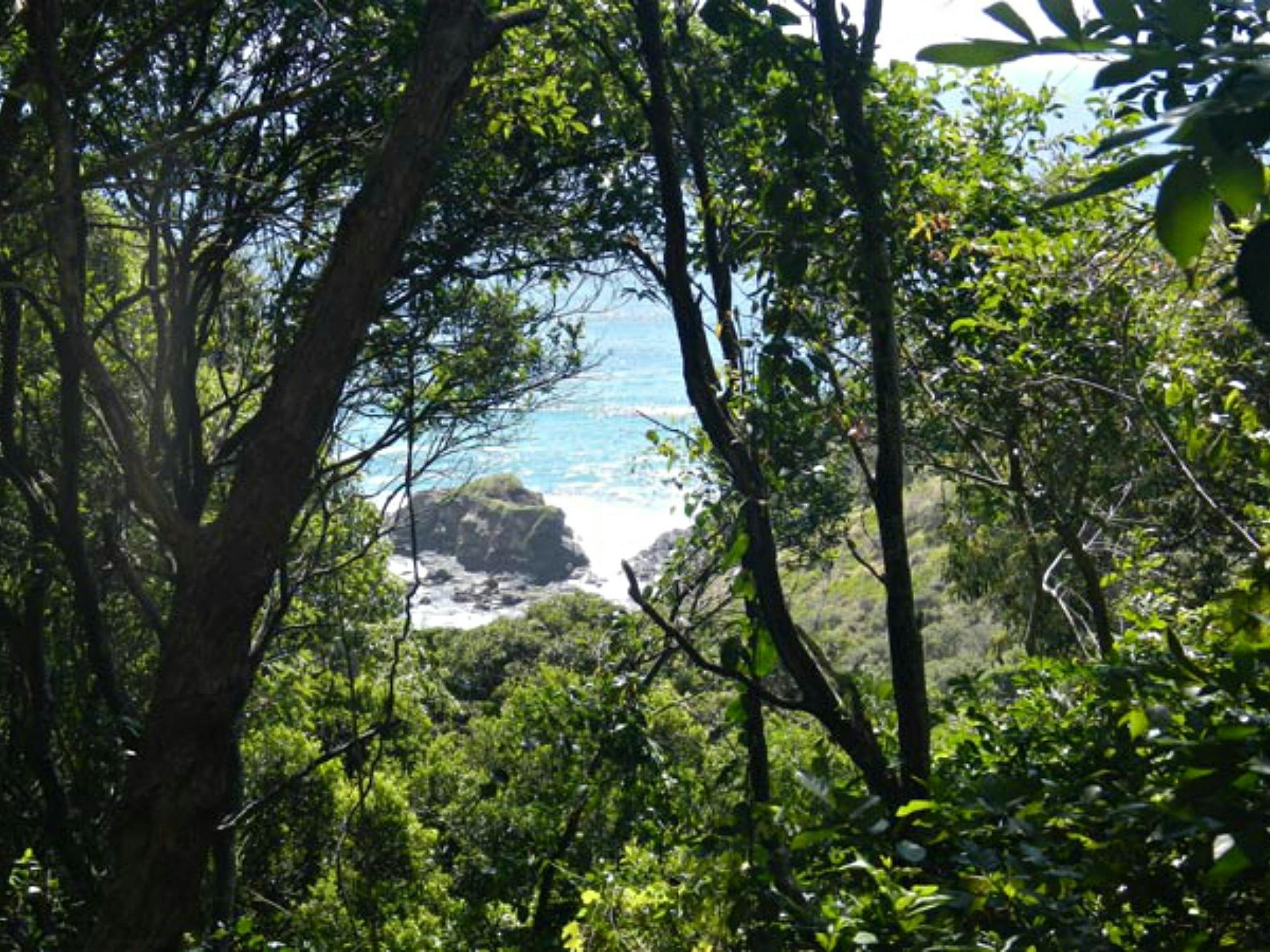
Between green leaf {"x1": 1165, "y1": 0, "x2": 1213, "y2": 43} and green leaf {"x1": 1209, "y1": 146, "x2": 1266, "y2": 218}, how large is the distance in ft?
0.35

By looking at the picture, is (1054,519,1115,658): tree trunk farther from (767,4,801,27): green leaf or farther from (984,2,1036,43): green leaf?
(984,2,1036,43): green leaf

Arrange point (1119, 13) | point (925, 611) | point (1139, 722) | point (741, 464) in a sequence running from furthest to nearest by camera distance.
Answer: point (925, 611)
point (741, 464)
point (1139, 722)
point (1119, 13)

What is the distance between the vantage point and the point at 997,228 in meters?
6.67

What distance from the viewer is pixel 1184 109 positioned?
75cm

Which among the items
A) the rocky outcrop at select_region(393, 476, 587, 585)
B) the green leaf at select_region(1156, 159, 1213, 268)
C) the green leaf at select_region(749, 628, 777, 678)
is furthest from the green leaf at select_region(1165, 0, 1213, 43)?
the rocky outcrop at select_region(393, 476, 587, 585)

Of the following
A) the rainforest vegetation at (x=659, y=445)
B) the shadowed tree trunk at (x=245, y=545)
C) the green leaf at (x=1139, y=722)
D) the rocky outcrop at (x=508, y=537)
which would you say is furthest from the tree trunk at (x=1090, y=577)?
the rocky outcrop at (x=508, y=537)

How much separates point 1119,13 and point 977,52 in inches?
4.8

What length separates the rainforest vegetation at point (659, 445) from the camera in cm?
141

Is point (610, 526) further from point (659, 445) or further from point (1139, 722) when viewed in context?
point (1139, 722)

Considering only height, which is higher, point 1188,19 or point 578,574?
point 578,574

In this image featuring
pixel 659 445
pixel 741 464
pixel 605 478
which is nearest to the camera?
pixel 741 464

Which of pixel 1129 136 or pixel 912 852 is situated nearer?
pixel 1129 136

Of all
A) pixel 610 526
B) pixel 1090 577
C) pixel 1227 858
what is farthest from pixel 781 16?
pixel 610 526

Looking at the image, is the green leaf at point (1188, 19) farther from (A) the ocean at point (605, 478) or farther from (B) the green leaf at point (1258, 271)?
(A) the ocean at point (605, 478)
